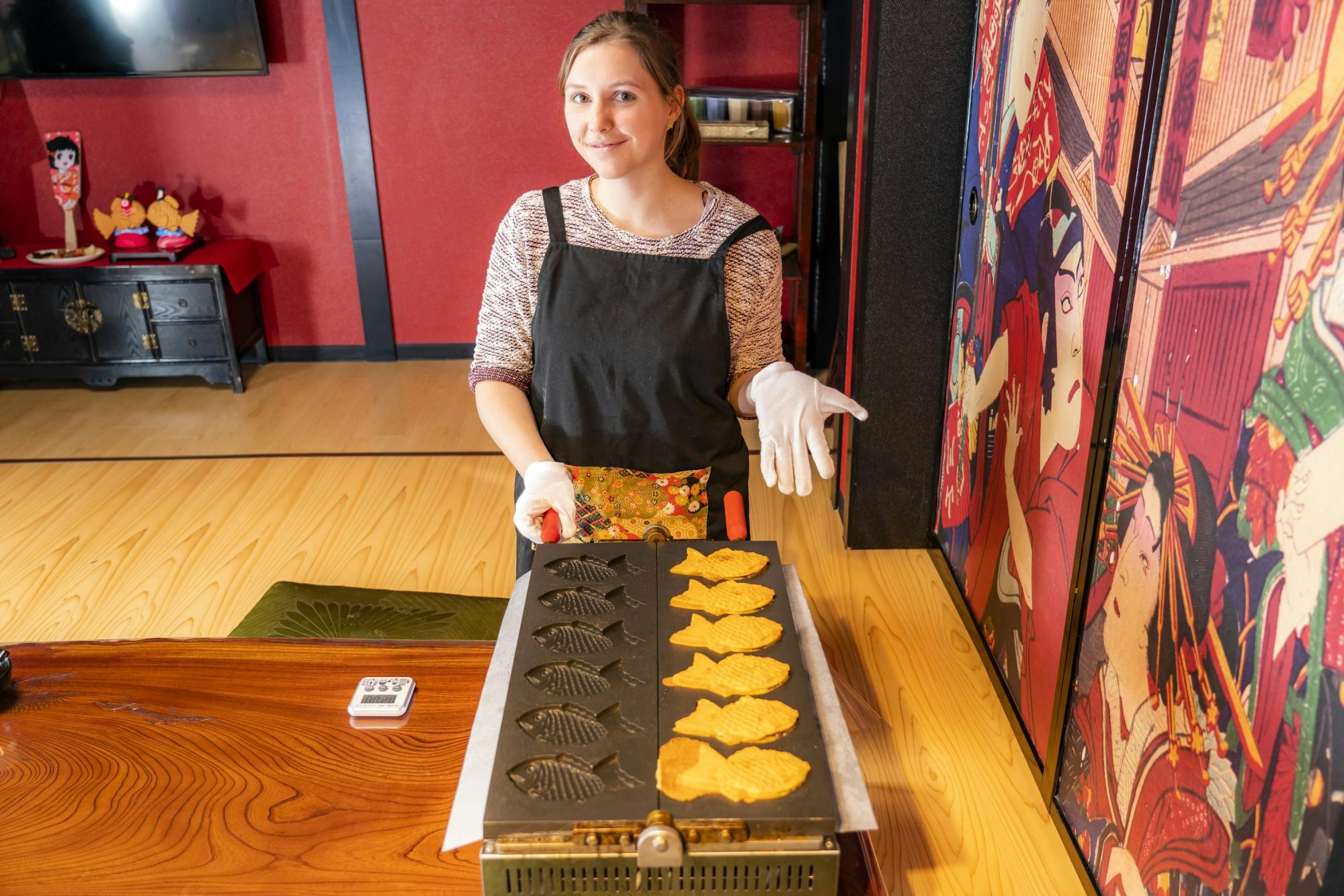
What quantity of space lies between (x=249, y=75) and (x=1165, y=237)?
148 inches

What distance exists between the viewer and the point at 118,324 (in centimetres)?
406

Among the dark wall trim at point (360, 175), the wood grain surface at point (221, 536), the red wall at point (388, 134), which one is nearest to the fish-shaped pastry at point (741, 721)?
the wood grain surface at point (221, 536)

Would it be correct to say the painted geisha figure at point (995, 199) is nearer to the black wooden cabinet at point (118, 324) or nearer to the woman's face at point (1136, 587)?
the woman's face at point (1136, 587)

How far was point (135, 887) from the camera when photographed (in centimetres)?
99

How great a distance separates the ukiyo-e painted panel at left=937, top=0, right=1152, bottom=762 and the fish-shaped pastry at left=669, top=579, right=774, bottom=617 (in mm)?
743

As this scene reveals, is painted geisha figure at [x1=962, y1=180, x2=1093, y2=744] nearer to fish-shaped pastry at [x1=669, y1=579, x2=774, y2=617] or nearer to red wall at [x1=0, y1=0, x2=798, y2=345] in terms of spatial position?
fish-shaped pastry at [x1=669, y1=579, x2=774, y2=617]

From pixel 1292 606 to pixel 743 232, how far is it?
2.97 ft

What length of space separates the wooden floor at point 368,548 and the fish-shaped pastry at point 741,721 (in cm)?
71

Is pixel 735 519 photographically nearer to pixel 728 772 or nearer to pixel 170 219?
pixel 728 772

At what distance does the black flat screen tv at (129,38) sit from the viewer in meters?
3.98

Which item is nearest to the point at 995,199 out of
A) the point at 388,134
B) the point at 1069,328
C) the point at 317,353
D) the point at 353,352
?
the point at 1069,328

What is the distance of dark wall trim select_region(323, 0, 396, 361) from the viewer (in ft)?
13.3

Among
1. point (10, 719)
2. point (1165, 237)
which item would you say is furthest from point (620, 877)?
point (1165, 237)

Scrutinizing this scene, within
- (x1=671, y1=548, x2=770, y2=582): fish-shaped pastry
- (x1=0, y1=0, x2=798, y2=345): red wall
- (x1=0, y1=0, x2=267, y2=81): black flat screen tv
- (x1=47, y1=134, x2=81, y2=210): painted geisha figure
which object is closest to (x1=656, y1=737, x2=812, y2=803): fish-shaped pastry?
(x1=671, y1=548, x2=770, y2=582): fish-shaped pastry
